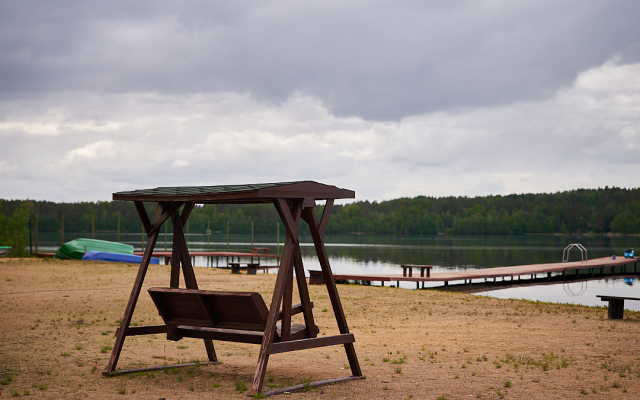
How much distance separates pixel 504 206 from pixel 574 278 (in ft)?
362

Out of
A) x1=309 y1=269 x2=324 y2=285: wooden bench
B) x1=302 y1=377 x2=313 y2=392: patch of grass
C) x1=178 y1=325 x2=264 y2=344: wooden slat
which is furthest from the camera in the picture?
x1=309 y1=269 x2=324 y2=285: wooden bench

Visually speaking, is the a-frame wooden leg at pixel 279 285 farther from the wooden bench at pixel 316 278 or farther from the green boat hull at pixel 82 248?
the green boat hull at pixel 82 248

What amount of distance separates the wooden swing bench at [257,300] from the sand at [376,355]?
1.36ft

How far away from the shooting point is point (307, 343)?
5734 mm

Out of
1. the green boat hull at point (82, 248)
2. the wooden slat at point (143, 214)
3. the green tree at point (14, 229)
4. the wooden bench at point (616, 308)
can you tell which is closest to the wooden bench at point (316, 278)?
the wooden bench at point (616, 308)

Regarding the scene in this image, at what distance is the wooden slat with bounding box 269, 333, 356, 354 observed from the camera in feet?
17.9

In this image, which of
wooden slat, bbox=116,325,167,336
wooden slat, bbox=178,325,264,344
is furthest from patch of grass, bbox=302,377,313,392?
wooden slat, bbox=116,325,167,336

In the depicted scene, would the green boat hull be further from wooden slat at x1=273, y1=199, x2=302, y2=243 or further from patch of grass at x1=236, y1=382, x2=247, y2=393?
wooden slat at x1=273, y1=199, x2=302, y2=243

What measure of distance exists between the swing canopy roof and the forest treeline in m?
97.1

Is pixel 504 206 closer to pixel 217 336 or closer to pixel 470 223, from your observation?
pixel 470 223

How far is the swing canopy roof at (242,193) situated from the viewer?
5457mm

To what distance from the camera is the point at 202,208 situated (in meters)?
135

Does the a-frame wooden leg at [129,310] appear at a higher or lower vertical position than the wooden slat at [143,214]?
lower

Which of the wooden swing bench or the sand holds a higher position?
the wooden swing bench
